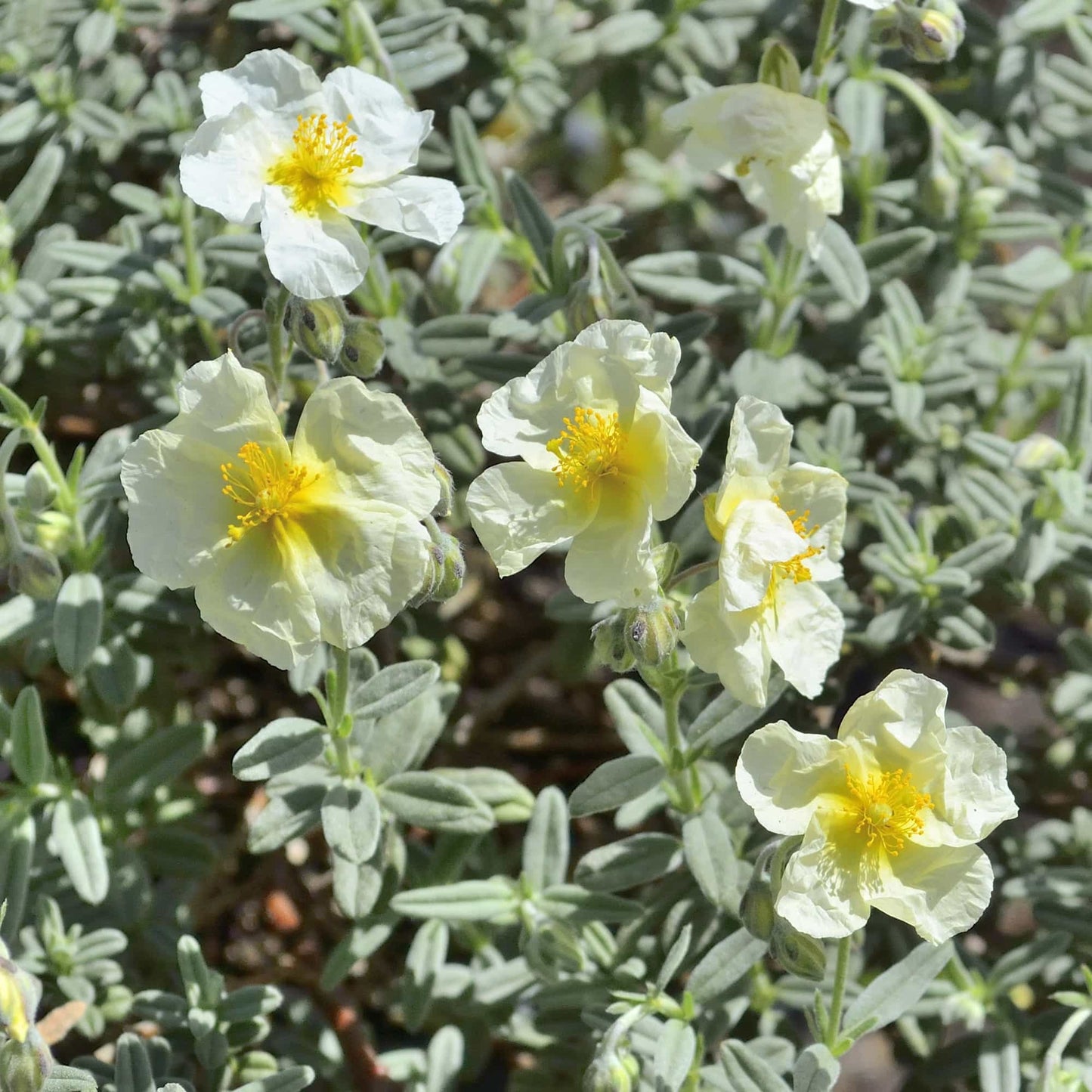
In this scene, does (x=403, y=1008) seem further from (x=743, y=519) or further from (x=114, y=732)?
(x=743, y=519)

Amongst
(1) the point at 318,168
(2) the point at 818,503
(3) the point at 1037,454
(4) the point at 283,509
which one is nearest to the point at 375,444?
(4) the point at 283,509

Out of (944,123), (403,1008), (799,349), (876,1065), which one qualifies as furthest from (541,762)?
(944,123)

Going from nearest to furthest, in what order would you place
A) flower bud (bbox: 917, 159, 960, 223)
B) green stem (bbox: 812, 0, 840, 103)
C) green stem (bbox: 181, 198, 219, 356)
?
green stem (bbox: 812, 0, 840, 103) → green stem (bbox: 181, 198, 219, 356) → flower bud (bbox: 917, 159, 960, 223)

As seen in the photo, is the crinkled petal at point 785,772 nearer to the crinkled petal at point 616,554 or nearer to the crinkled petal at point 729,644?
the crinkled petal at point 729,644

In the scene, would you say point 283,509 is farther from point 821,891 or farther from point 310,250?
point 821,891

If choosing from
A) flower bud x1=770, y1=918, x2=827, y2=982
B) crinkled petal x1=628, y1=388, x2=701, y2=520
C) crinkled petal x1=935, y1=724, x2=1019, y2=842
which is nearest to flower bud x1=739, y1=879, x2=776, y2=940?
flower bud x1=770, y1=918, x2=827, y2=982

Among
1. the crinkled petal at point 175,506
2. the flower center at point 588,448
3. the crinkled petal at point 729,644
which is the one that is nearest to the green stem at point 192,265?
the crinkled petal at point 175,506

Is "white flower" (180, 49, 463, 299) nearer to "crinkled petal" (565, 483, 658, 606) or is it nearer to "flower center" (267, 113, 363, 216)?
"flower center" (267, 113, 363, 216)
